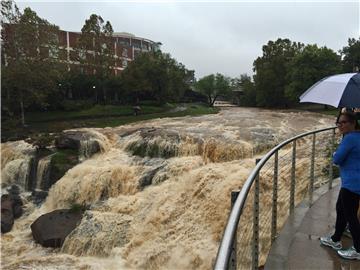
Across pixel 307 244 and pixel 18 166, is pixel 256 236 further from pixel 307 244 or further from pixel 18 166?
pixel 18 166

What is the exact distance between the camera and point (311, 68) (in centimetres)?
3881

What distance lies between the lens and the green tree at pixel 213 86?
2702 inches

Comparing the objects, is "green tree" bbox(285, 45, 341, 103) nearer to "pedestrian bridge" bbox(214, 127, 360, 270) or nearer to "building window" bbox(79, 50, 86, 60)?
"building window" bbox(79, 50, 86, 60)

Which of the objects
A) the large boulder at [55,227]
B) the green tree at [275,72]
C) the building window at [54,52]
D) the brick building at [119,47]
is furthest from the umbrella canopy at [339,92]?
the green tree at [275,72]

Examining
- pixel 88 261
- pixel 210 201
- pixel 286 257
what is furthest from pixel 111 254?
pixel 286 257

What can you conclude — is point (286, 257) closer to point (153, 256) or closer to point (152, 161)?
point (153, 256)

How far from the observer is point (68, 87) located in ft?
153

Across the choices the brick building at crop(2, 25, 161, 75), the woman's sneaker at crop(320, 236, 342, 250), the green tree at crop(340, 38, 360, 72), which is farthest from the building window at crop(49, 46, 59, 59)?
the woman's sneaker at crop(320, 236, 342, 250)

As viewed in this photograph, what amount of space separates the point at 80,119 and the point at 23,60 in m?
6.88

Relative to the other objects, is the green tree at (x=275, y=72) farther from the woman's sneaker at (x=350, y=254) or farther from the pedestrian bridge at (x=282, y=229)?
the woman's sneaker at (x=350, y=254)

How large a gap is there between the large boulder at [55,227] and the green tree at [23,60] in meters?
21.1

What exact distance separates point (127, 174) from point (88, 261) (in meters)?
4.76

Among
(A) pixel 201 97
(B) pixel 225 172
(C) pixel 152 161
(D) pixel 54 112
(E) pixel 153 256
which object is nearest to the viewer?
(E) pixel 153 256

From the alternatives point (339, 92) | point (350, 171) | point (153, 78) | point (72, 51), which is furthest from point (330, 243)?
point (72, 51)
